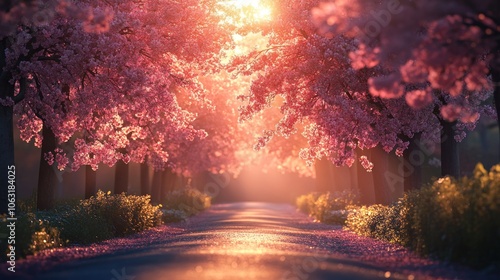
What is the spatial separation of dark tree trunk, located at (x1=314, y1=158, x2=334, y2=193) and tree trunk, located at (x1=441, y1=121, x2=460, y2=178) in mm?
30195

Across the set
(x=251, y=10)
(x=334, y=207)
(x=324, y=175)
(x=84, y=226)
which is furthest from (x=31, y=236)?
(x=324, y=175)

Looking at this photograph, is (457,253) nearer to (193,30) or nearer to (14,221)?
(14,221)

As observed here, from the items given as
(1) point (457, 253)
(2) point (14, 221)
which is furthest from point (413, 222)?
(2) point (14, 221)

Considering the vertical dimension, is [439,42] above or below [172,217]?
above

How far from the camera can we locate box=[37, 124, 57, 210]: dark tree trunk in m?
29.8

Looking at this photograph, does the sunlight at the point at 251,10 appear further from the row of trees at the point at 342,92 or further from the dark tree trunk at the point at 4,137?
the dark tree trunk at the point at 4,137

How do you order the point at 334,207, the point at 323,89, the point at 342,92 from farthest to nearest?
1. the point at 334,207
2. the point at 342,92
3. the point at 323,89

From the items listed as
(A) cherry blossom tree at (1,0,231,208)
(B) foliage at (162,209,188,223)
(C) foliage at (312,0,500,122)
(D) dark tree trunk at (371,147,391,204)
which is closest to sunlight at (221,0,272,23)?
(A) cherry blossom tree at (1,0,231,208)

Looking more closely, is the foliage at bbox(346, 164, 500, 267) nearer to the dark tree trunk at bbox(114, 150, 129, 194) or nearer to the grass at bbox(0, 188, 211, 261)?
the grass at bbox(0, 188, 211, 261)

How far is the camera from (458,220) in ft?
56.3

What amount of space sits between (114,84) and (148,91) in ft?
4.03

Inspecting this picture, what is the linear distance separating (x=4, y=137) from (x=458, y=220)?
1517 centimetres

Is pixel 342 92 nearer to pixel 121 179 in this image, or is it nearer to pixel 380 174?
pixel 380 174

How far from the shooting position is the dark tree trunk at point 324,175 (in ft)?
202
